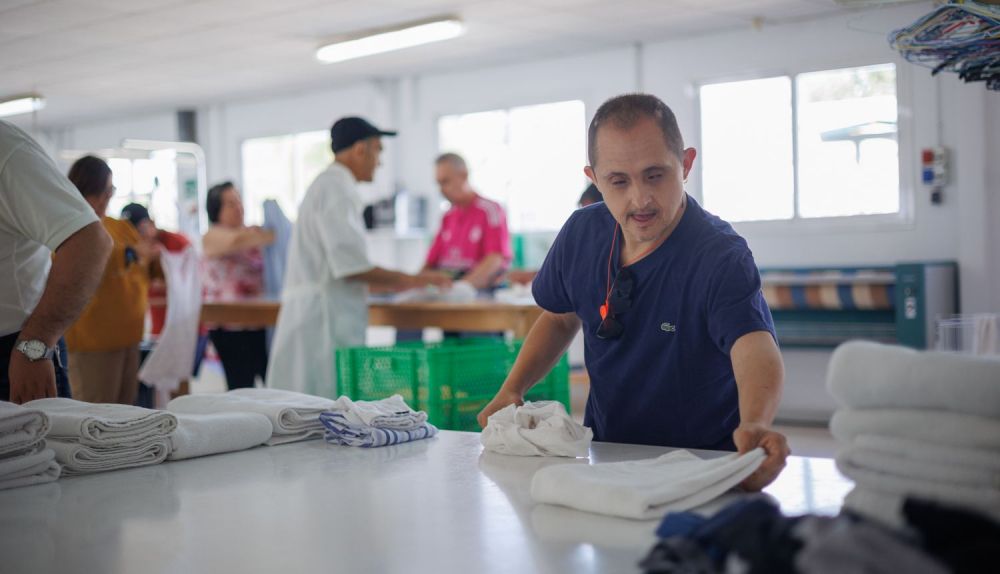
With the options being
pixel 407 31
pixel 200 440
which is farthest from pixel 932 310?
pixel 200 440

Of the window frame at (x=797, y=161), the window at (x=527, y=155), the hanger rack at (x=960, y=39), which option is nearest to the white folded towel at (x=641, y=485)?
the hanger rack at (x=960, y=39)

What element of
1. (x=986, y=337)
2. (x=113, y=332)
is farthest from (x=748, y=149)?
(x=113, y=332)

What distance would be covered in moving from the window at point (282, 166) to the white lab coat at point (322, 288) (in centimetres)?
612

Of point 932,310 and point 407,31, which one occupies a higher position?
point 407,31

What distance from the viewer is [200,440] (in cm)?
187

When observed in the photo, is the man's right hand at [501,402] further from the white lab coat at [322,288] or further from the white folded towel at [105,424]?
the white lab coat at [322,288]

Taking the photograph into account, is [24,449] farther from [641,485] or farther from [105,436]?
[641,485]

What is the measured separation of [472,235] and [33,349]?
418 centimetres

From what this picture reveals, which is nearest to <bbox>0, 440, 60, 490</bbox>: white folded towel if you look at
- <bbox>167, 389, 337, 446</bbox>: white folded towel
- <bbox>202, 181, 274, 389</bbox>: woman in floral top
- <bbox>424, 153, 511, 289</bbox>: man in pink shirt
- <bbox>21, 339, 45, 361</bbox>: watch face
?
<bbox>167, 389, 337, 446</bbox>: white folded towel

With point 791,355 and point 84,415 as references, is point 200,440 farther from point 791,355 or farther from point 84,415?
point 791,355

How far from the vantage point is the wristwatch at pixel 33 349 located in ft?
7.45

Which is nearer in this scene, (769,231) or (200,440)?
(200,440)

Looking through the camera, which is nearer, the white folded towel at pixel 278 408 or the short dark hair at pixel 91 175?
the white folded towel at pixel 278 408

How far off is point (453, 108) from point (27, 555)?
8.47 meters
